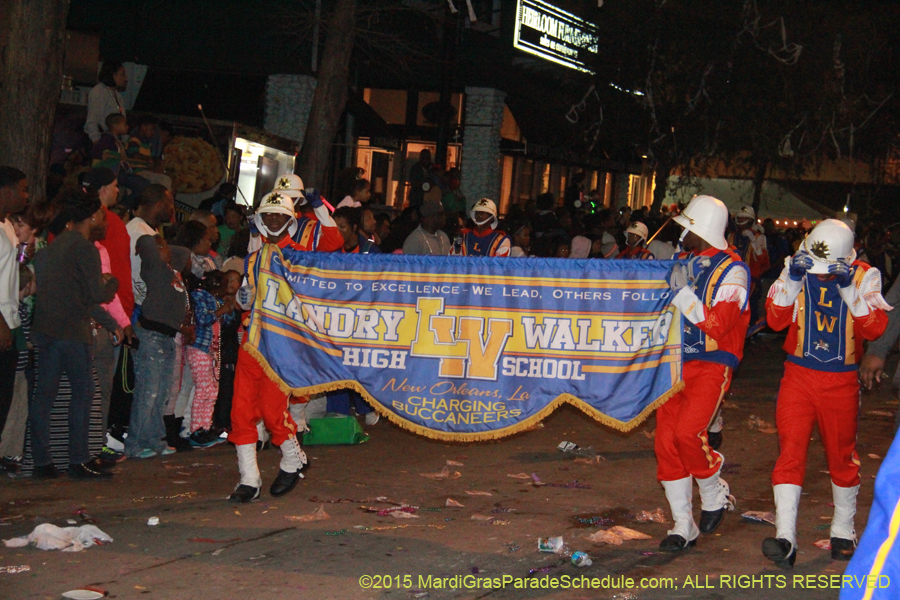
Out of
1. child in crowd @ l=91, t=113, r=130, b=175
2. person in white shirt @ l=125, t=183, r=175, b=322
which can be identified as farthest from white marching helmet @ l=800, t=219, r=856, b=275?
child in crowd @ l=91, t=113, r=130, b=175

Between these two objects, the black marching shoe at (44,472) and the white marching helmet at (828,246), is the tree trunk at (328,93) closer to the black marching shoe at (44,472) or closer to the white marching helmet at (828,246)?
the black marching shoe at (44,472)

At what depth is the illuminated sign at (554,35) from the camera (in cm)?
2656

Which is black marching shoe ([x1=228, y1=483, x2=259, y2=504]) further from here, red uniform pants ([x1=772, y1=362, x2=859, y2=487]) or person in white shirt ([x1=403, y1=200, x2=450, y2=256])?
person in white shirt ([x1=403, y1=200, x2=450, y2=256])

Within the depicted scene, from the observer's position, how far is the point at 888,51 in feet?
92.3

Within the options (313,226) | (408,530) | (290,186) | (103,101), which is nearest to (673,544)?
(408,530)

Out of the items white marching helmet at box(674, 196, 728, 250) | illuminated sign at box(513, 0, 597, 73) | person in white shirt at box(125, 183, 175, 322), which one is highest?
illuminated sign at box(513, 0, 597, 73)

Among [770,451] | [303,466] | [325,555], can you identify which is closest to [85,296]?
[303,466]

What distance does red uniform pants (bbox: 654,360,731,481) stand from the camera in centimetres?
639

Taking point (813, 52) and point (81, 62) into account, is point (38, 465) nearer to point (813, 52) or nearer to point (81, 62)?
point (81, 62)

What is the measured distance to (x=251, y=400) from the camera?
7273 mm

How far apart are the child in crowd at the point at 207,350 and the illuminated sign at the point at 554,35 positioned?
721 inches

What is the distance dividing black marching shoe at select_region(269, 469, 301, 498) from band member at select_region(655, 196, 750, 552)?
2.80 meters

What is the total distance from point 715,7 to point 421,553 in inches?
862

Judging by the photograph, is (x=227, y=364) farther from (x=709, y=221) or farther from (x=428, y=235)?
(x=709, y=221)
